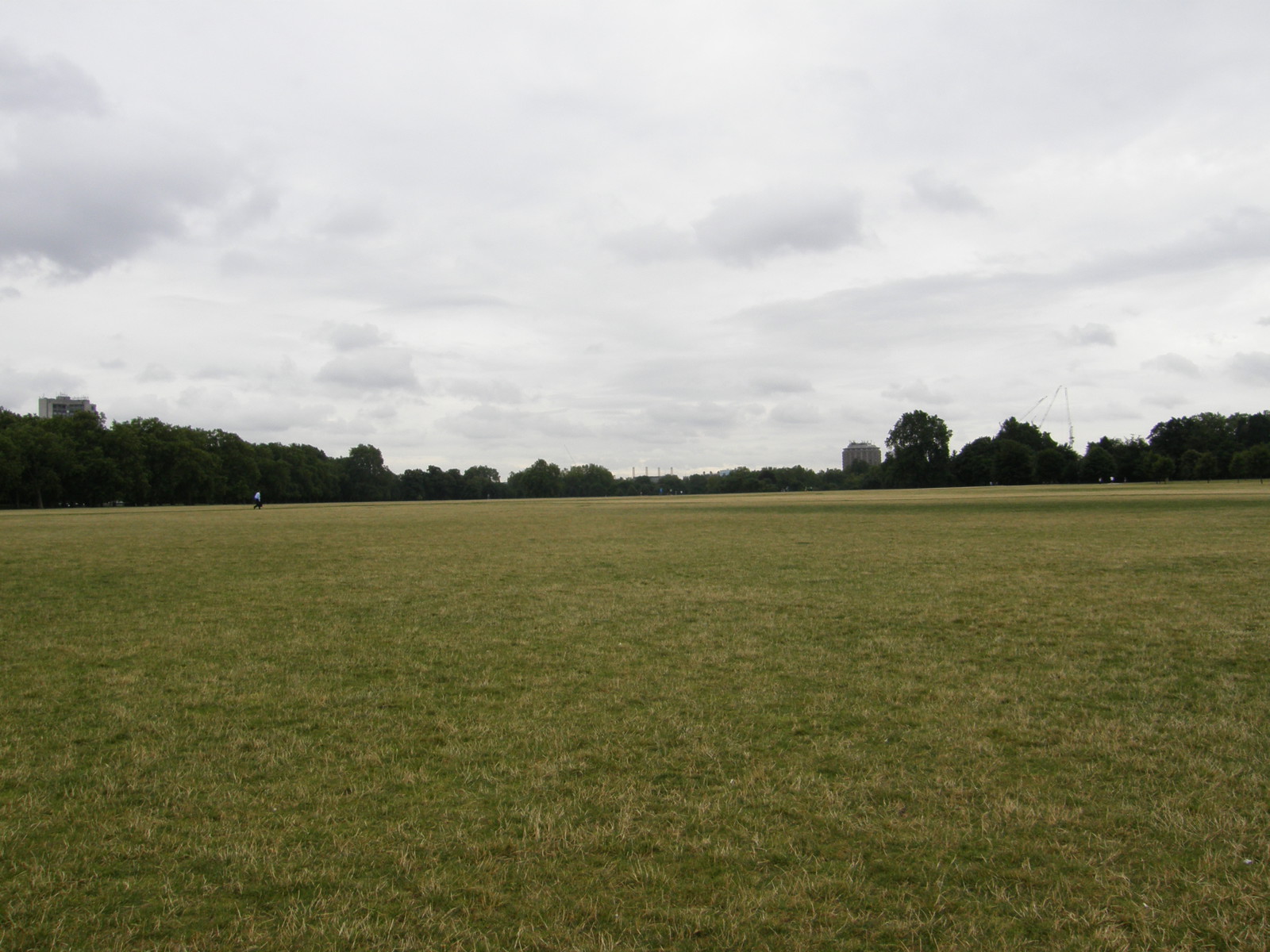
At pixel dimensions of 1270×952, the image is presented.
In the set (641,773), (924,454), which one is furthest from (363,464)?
(641,773)

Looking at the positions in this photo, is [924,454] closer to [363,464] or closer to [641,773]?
[363,464]

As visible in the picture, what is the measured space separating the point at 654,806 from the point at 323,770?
2.68 m

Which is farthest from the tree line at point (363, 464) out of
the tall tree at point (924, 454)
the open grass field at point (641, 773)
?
the open grass field at point (641, 773)

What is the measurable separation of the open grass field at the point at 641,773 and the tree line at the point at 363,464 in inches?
3944

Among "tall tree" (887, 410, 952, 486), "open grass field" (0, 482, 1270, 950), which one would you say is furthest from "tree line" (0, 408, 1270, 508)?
"open grass field" (0, 482, 1270, 950)

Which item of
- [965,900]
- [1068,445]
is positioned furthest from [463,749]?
[1068,445]

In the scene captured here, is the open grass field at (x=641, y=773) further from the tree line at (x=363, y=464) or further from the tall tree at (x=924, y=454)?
the tall tree at (x=924, y=454)

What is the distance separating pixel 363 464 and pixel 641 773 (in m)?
172

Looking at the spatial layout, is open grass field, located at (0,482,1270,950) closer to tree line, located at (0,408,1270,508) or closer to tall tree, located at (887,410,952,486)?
tree line, located at (0,408,1270,508)

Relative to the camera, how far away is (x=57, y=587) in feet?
53.1

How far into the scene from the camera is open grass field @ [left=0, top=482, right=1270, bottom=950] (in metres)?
3.99

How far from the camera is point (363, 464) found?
167000 mm

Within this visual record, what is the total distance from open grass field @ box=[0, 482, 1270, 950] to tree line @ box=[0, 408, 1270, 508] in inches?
3944

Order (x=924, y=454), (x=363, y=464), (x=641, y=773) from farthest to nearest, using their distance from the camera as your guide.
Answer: (x=363, y=464)
(x=924, y=454)
(x=641, y=773)
